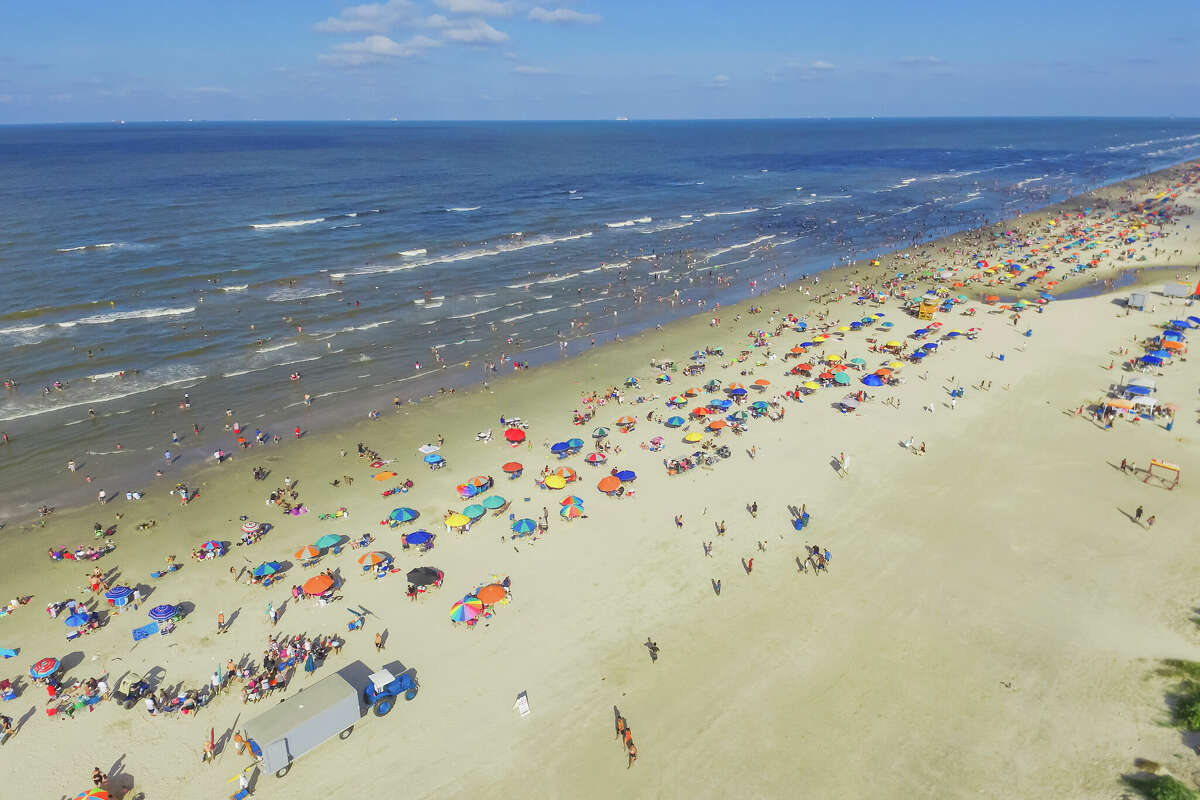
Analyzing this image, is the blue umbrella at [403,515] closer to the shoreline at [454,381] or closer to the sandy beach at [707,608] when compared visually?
the sandy beach at [707,608]

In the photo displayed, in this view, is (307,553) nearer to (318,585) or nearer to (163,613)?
(318,585)

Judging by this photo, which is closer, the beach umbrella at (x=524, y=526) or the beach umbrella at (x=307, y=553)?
the beach umbrella at (x=307, y=553)

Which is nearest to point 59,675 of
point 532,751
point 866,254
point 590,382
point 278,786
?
point 278,786

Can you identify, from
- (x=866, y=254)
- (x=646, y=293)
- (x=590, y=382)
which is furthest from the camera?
(x=866, y=254)

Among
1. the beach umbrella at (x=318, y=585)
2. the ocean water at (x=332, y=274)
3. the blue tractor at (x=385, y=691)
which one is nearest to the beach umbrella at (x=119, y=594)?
the beach umbrella at (x=318, y=585)

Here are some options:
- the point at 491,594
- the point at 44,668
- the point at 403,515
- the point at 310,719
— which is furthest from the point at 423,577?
the point at 44,668

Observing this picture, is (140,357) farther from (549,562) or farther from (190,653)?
(549,562)
